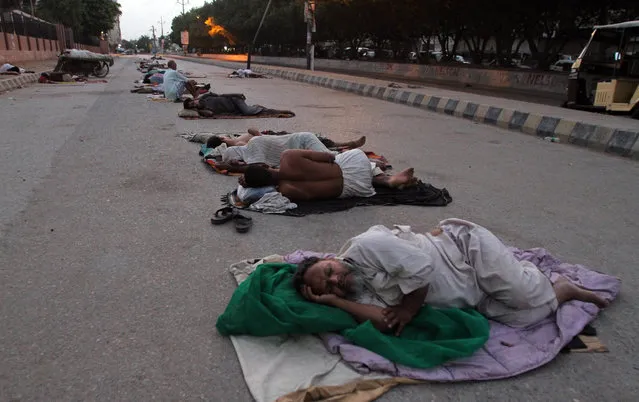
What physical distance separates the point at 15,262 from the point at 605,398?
11.3 feet

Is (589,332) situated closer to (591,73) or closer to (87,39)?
(591,73)

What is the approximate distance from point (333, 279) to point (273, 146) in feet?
10.9

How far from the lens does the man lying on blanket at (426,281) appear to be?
2.47 meters

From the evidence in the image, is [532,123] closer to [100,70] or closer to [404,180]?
[404,180]

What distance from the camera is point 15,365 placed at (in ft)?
7.30

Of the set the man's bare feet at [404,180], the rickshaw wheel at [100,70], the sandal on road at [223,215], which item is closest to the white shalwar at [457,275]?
the sandal on road at [223,215]

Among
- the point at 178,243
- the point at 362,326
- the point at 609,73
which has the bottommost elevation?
the point at 178,243

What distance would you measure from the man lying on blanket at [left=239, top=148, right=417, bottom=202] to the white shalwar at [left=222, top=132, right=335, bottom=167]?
751 millimetres

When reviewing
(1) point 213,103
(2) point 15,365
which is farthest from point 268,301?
(1) point 213,103

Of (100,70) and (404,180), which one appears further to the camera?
(100,70)

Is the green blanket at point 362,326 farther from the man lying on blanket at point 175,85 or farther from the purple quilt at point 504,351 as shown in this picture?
the man lying on blanket at point 175,85

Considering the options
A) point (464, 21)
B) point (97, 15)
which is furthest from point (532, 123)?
point (97, 15)

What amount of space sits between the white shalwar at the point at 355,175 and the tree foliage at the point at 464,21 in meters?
18.9

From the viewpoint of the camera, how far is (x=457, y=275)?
265cm
